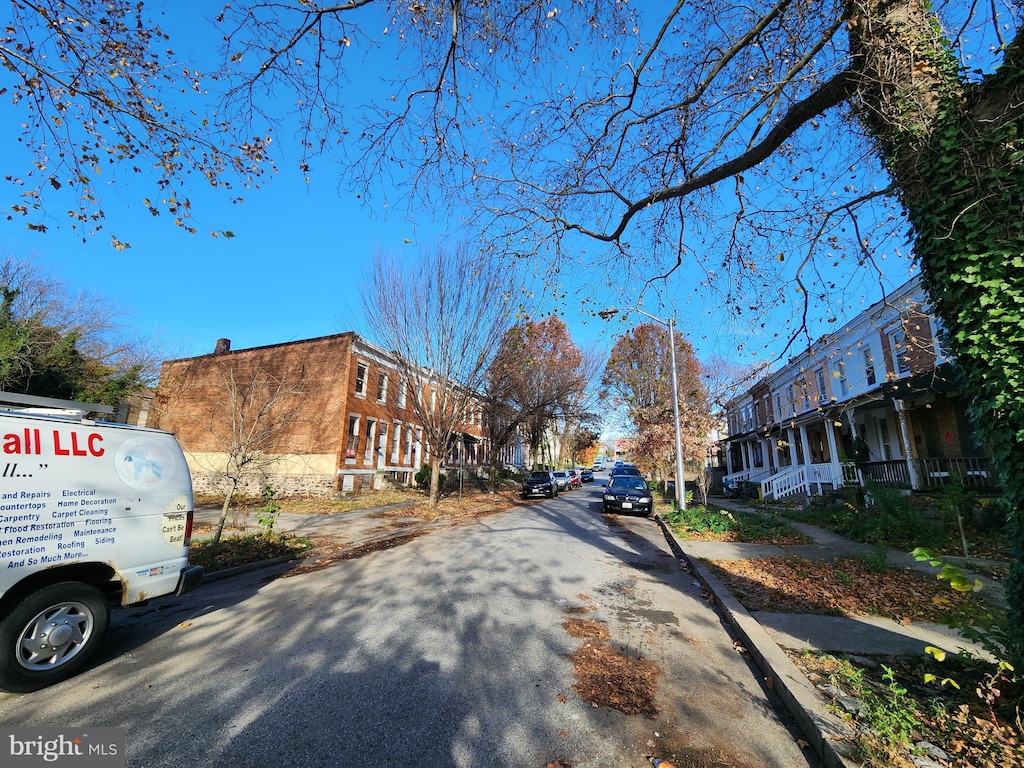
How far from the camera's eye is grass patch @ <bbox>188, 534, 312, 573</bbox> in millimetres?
8195

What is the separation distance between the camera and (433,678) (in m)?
3.94

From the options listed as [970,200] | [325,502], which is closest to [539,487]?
[325,502]

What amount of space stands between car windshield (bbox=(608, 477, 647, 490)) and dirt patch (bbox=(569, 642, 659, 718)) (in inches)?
572

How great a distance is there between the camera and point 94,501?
4.27 m

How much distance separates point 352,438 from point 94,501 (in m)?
19.6

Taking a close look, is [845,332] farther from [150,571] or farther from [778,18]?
[150,571]

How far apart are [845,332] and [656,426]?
9.31 m

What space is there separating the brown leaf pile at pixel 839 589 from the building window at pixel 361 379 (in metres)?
19.8

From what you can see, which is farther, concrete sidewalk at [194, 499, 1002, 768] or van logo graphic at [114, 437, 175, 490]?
van logo graphic at [114, 437, 175, 490]

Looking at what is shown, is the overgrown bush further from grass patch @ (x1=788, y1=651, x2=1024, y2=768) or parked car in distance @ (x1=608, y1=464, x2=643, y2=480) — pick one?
parked car in distance @ (x1=608, y1=464, x2=643, y2=480)

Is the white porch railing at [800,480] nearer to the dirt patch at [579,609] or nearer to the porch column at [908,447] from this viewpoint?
the porch column at [908,447]

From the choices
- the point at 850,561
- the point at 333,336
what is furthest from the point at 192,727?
the point at 333,336

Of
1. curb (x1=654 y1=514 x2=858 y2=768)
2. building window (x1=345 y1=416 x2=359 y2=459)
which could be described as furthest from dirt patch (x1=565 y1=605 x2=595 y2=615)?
building window (x1=345 y1=416 x2=359 y2=459)

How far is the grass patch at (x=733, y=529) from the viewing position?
36.7 feet
